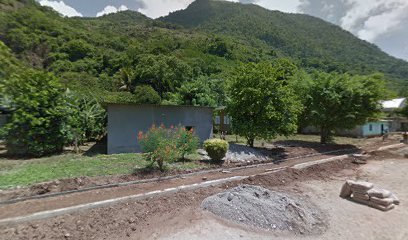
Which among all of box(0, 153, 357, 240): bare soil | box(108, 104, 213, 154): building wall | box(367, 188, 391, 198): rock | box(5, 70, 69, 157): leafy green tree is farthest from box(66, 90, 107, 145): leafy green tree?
box(367, 188, 391, 198): rock

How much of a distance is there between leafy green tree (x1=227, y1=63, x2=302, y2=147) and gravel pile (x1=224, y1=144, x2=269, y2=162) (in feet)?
3.30

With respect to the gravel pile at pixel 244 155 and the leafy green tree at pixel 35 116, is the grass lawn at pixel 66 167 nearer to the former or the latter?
the leafy green tree at pixel 35 116

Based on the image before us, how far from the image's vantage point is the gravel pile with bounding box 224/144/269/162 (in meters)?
11.6

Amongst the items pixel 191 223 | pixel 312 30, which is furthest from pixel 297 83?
pixel 312 30

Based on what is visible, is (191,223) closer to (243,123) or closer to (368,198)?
(368,198)

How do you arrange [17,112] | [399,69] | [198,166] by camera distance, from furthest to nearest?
[399,69], [17,112], [198,166]

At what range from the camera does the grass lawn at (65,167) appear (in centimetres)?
730

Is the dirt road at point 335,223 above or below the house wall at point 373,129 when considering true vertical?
below

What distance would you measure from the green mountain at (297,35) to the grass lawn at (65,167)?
69.2 m

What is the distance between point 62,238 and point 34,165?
6.32m

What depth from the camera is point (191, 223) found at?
497cm

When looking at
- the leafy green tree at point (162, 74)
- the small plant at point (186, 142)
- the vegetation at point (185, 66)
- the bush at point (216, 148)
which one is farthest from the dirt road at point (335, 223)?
the leafy green tree at point (162, 74)

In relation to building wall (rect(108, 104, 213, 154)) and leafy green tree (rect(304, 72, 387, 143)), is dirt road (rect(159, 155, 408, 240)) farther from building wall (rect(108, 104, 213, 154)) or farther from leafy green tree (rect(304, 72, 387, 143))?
leafy green tree (rect(304, 72, 387, 143))

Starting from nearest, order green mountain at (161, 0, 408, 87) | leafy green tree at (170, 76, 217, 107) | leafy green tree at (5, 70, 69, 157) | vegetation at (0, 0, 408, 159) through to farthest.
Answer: leafy green tree at (5, 70, 69, 157) → vegetation at (0, 0, 408, 159) → leafy green tree at (170, 76, 217, 107) → green mountain at (161, 0, 408, 87)
